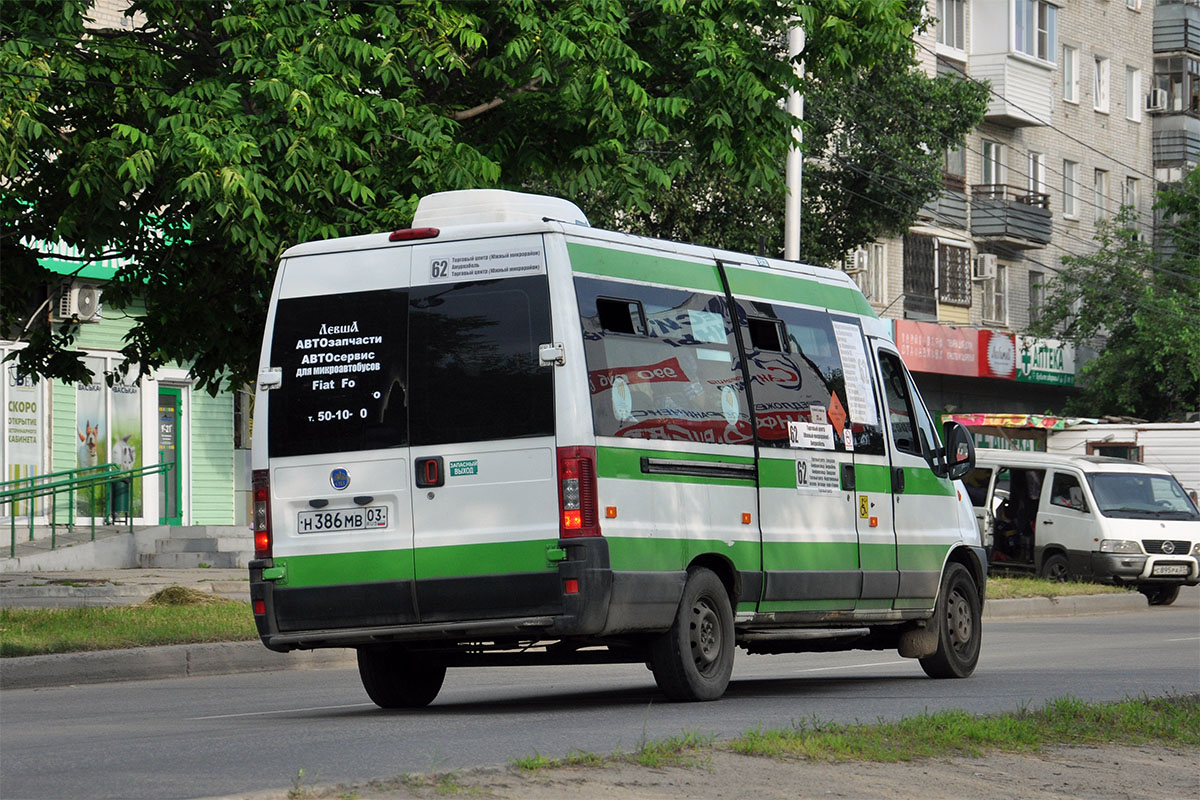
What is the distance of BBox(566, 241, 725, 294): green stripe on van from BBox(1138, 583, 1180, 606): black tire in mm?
17646

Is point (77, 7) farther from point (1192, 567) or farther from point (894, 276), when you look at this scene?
point (894, 276)

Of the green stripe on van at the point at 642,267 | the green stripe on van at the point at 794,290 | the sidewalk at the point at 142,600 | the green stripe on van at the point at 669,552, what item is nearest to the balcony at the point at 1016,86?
the sidewalk at the point at 142,600

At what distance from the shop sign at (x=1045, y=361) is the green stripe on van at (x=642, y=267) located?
36458 mm

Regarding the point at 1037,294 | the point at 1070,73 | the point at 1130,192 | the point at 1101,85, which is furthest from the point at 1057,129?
the point at 1130,192

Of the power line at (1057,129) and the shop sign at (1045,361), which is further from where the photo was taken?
the shop sign at (1045,361)

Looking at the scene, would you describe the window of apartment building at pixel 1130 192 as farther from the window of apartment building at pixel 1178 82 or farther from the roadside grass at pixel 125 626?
the roadside grass at pixel 125 626

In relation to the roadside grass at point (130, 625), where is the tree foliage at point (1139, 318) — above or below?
above

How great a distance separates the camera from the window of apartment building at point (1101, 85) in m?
56.0

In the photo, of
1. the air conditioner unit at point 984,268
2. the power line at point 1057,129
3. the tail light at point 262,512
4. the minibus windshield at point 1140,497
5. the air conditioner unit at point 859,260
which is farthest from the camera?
the air conditioner unit at point 984,268

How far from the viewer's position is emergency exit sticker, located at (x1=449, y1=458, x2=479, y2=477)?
10.2 meters

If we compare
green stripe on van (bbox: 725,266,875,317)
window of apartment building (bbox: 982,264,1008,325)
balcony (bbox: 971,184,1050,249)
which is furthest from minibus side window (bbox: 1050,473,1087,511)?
window of apartment building (bbox: 982,264,1008,325)

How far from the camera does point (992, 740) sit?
28.1ft

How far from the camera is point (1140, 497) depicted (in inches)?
1072

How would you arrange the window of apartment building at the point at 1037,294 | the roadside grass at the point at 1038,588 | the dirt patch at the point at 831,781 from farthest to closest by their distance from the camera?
the window of apartment building at the point at 1037,294, the roadside grass at the point at 1038,588, the dirt patch at the point at 831,781
